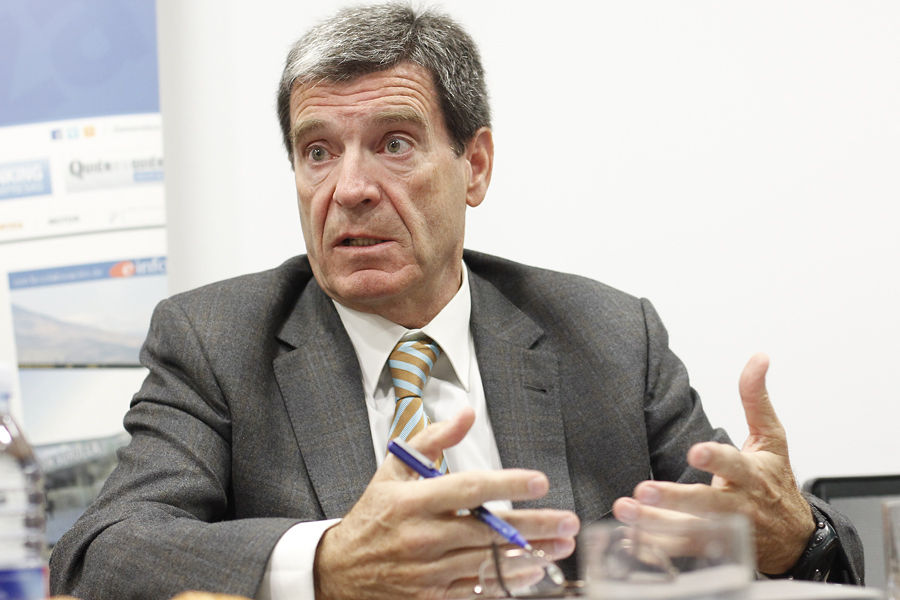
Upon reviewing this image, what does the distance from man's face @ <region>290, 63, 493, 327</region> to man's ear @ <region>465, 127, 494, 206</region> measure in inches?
7.7

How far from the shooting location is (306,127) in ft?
6.05

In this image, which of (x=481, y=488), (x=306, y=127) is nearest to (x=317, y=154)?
(x=306, y=127)

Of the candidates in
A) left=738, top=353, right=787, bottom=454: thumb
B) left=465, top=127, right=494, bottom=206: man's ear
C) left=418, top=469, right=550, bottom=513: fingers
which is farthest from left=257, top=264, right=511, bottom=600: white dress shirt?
left=418, top=469, right=550, bottom=513: fingers

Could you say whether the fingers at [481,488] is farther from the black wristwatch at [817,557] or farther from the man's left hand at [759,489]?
the black wristwatch at [817,557]

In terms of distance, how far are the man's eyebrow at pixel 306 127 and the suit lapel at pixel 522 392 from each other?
18.8 inches

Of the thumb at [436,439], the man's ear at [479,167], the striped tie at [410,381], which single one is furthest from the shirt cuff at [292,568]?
the man's ear at [479,167]

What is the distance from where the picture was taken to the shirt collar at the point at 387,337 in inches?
72.5

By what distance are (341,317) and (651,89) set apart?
1.26 meters

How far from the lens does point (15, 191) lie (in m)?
2.62

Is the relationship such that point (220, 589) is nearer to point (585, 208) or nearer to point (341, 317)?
point (341, 317)

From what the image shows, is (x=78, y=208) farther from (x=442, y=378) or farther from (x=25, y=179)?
(x=442, y=378)

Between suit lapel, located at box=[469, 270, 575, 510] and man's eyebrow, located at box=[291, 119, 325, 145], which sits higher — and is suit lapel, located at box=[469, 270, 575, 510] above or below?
below

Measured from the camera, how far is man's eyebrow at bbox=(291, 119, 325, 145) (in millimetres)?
1830

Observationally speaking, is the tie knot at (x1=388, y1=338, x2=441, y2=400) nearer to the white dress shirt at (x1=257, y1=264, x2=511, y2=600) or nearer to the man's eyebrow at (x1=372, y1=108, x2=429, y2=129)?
the white dress shirt at (x1=257, y1=264, x2=511, y2=600)
